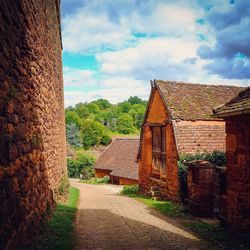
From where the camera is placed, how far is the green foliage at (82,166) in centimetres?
4769

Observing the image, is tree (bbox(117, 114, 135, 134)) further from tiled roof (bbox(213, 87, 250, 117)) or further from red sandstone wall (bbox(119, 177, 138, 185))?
tiled roof (bbox(213, 87, 250, 117))

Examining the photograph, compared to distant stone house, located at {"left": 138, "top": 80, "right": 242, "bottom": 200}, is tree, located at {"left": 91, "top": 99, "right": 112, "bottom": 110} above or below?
above

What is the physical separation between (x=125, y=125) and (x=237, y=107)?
3798 inches

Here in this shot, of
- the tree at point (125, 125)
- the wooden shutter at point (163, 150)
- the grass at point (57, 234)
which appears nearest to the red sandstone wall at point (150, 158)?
the wooden shutter at point (163, 150)

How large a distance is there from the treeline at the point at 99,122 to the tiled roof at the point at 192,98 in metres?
60.2

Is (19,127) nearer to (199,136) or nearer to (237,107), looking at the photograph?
(237,107)

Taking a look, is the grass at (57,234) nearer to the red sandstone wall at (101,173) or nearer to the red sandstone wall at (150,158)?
the red sandstone wall at (150,158)

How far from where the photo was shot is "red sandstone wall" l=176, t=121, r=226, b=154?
14.2 meters

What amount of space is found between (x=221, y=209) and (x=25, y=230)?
5.48m

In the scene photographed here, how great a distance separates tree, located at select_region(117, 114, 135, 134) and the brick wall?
93.4 metres

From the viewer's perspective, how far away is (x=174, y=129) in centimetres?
1427

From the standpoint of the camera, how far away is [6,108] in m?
4.01

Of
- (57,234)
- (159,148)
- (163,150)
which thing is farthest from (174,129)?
(57,234)

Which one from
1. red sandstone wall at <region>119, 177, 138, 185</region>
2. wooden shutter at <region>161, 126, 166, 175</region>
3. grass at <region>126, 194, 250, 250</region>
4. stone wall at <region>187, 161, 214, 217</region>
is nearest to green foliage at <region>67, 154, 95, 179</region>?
red sandstone wall at <region>119, 177, 138, 185</region>
